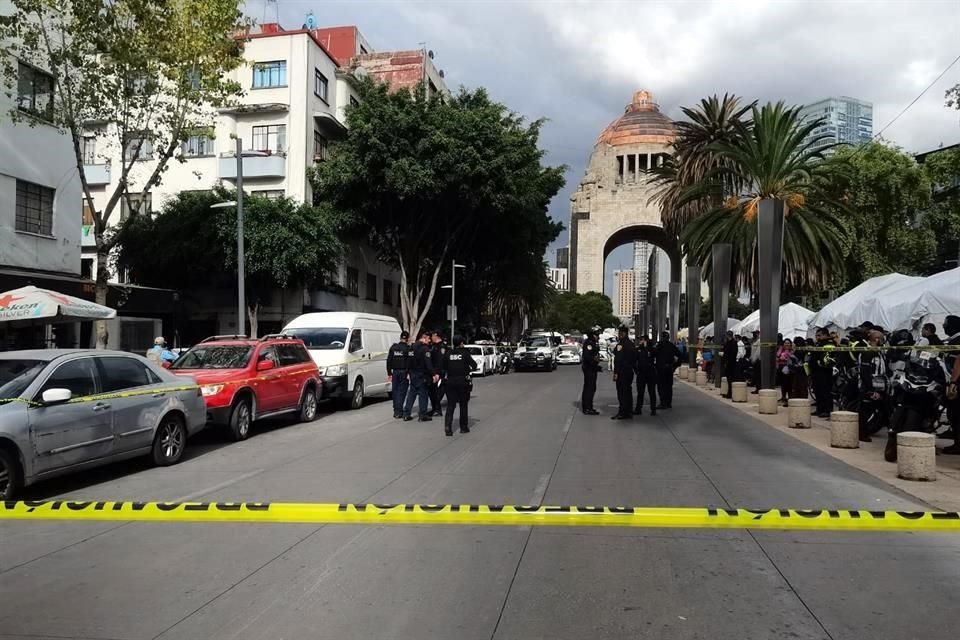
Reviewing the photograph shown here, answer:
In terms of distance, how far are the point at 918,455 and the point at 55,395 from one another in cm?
962

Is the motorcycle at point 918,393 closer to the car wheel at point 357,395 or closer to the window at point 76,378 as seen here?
the window at point 76,378

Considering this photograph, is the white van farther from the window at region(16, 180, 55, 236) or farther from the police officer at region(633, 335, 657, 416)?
the window at region(16, 180, 55, 236)

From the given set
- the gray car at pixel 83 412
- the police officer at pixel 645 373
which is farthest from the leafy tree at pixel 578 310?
the gray car at pixel 83 412

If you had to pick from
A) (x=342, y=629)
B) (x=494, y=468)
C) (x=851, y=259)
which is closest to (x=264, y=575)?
(x=342, y=629)

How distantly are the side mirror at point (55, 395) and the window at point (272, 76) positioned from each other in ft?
99.1

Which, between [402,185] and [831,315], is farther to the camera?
[402,185]

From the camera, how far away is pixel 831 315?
898 inches

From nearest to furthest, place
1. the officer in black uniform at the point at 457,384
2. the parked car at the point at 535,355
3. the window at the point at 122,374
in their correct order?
the window at the point at 122,374 < the officer in black uniform at the point at 457,384 < the parked car at the point at 535,355

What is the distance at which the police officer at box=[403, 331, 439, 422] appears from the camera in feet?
49.0

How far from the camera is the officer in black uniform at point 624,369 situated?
50.2 feet

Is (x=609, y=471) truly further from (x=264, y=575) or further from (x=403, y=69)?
(x=403, y=69)

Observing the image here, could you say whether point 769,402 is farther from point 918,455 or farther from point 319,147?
point 319,147

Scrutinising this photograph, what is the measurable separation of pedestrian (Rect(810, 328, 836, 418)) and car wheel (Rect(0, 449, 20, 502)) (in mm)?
14608

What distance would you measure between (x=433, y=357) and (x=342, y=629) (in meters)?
10.4
